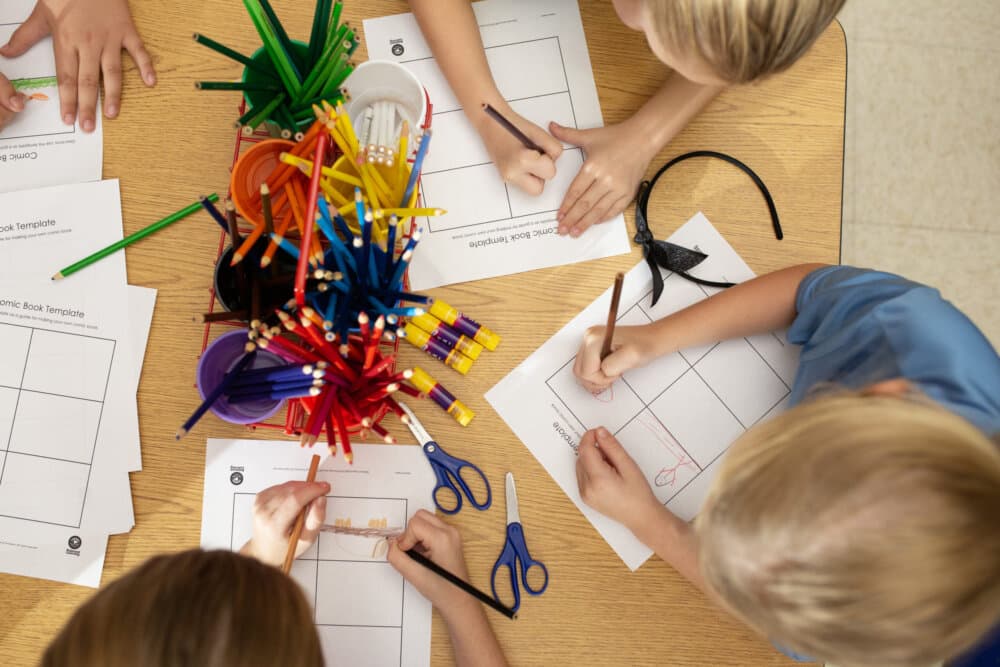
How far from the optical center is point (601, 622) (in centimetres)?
76

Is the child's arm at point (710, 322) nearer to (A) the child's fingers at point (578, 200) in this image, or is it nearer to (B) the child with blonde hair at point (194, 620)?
(A) the child's fingers at point (578, 200)

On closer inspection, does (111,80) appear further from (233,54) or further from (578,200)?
(578,200)

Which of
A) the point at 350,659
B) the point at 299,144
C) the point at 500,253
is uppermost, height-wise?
the point at 299,144

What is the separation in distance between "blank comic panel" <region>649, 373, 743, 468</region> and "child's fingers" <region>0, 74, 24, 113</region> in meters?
0.75

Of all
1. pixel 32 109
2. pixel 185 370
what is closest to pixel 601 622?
pixel 185 370

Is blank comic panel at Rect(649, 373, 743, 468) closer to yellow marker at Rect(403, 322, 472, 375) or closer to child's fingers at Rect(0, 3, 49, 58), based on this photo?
yellow marker at Rect(403, 322, 472, 375)

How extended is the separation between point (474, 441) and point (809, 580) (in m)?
0.34

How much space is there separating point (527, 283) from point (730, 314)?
215mm

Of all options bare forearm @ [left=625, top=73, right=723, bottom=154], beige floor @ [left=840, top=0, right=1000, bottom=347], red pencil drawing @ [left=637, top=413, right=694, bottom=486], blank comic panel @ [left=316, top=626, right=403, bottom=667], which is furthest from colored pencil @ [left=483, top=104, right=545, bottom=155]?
beige floor @ [left=840, top=0, right=1000, bottom=347]

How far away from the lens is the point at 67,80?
2.61 feet

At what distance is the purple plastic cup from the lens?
2.26ft

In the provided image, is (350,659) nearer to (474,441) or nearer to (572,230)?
(474,441)

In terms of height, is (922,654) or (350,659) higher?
(922,654)

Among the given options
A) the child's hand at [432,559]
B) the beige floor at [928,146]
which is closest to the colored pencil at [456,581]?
the child's hand at [432,559]
